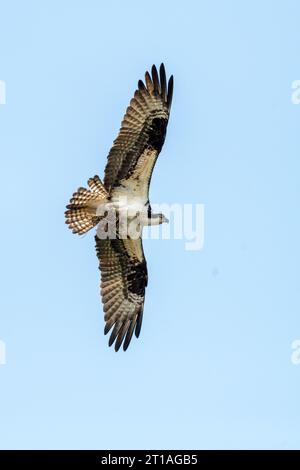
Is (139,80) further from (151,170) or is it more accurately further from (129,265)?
(129,265)

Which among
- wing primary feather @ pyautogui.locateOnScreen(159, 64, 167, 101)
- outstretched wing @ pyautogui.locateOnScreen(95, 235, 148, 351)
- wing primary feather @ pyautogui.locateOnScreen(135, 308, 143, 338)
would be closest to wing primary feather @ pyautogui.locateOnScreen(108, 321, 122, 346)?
outstretched wing @ pyautogui.locateOnScreen(95, 235, 148, 351)

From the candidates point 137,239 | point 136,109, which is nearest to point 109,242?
point 137,239

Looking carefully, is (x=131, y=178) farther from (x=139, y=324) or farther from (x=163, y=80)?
(x=139, y=324)

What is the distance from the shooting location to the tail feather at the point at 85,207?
2270 centimetres

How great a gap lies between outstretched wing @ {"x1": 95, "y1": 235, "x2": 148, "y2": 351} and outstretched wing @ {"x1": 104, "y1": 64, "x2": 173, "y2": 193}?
1093 mm

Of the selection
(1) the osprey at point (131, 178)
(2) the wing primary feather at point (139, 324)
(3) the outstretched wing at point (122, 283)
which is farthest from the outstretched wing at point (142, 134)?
(2) the wing primary feather at point (139, 324)

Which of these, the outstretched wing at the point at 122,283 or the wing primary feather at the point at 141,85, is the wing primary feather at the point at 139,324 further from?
the wing primary feather at the point at 141,85

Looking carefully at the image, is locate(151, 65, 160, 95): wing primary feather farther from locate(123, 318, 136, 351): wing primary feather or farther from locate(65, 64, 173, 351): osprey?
locate(123, 318, 136, 351): wing primary feather

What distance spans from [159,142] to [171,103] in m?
0.65

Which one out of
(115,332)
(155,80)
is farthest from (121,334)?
(155,80)

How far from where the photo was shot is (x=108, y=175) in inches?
891

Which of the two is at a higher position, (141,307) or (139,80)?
(139,80)

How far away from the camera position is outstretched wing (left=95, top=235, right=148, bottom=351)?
2330 centimetres

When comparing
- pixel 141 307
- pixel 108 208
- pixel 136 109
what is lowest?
pixel 141 307
